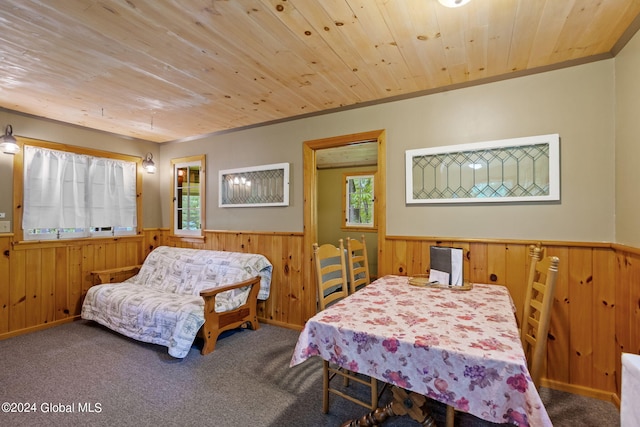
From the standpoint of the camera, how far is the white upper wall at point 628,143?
1.72m

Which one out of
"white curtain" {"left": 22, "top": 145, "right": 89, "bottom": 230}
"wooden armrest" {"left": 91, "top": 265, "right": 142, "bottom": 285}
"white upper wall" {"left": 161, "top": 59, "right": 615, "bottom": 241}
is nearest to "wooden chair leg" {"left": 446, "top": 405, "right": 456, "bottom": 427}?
"white upper wall" {"left": 161, "top": 59, "right": 615, "bottom": 241}

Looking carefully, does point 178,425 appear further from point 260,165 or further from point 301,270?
point 260,165

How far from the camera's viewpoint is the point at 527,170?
2.23 meters

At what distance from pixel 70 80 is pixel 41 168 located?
152 cm

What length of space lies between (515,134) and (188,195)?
3.86 m

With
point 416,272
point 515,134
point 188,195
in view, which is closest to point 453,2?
point 515,134

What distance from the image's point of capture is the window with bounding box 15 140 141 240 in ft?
10.5

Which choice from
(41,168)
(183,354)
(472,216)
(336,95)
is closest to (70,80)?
(41,168)

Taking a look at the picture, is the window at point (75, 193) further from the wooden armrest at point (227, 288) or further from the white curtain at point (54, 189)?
the wooden armrest at point (227, 288)

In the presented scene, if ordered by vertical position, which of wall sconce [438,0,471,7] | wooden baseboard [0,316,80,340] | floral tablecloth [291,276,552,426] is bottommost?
wooden baseboard [0,316,80,340]

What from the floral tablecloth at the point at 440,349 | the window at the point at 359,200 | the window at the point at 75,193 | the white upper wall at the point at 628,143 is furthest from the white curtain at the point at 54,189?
the white upper wall at the point at 628,143

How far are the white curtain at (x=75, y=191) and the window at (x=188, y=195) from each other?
53 centimetres

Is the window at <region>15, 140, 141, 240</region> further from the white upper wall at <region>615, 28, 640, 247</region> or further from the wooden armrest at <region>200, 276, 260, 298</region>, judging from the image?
the white upper wall at <region>615, 28, 640, 247</region>

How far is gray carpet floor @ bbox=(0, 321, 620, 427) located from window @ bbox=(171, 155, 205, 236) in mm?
1682
